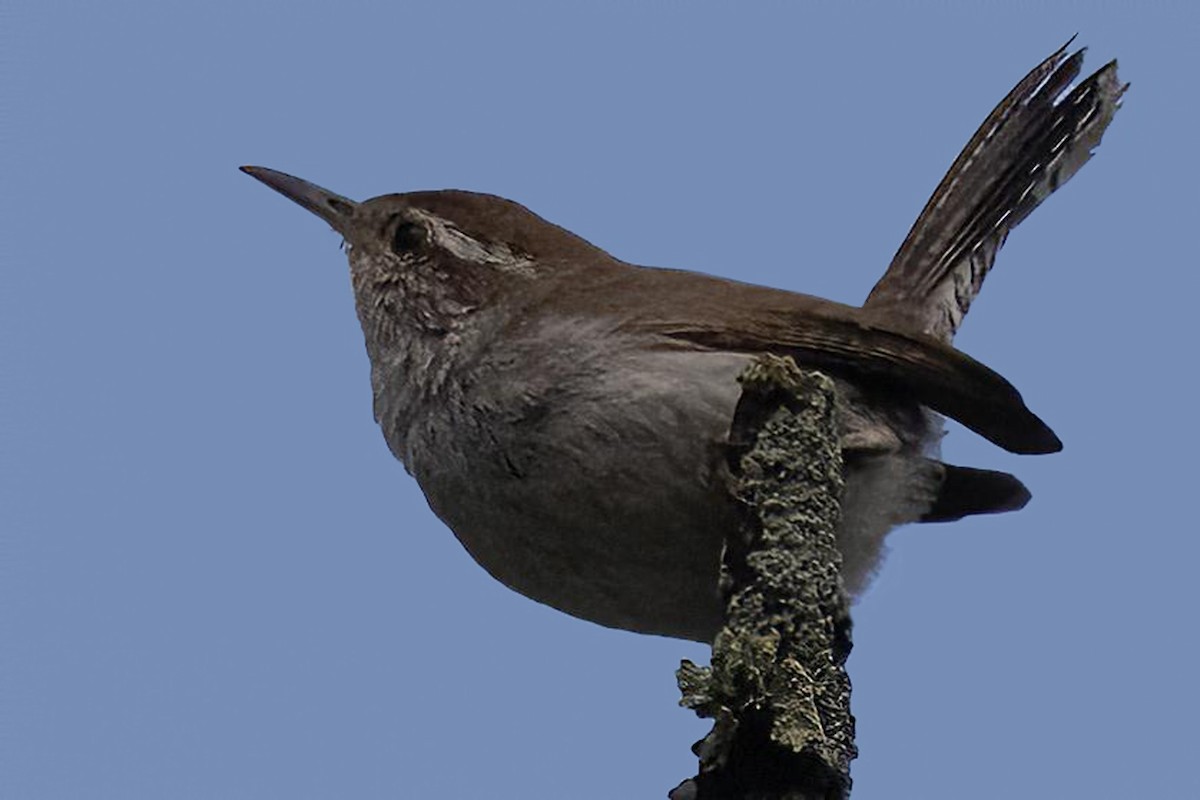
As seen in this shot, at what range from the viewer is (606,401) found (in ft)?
17.4

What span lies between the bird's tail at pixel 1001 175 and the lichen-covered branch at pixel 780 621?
245 cm

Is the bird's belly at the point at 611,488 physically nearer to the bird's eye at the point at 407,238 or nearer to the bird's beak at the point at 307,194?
the bird's eye at the point at 407,238

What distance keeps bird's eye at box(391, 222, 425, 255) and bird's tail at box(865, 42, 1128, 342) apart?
180cm

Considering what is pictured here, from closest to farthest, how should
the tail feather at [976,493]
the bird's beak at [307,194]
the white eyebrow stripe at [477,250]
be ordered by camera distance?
1. the white eyebrow stripe at [477,250]
2. the tail feather at [976,493]
3. the bird's beak at [307,194]

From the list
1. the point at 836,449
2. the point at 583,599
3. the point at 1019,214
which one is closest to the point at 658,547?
the point at 583,599

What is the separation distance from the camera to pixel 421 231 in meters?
6.18

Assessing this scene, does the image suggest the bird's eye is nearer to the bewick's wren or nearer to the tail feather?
the bewick's wren

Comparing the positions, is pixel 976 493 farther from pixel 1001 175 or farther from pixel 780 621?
pixel 780 621

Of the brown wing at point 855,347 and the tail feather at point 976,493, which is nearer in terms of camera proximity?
the brown wing at point 855,347

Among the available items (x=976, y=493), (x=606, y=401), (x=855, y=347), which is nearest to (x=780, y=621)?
(x=606, y=401)

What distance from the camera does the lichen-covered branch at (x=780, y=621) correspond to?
3549mm

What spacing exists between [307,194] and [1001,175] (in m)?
2.75

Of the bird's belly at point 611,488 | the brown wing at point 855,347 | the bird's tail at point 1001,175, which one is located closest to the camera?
the bird's belly at point 611,488

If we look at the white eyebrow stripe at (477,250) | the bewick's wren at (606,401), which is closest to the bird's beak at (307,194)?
the bewick's wren at (606,401)
